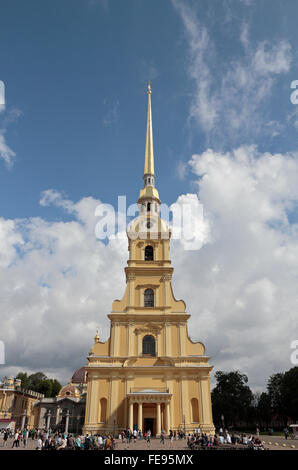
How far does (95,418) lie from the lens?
1347 inches

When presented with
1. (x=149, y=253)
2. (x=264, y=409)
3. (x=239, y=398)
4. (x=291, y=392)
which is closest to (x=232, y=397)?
(x=239, y=398)

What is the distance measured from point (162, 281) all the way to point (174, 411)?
1394 centimetres

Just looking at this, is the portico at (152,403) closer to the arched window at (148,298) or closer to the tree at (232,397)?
the arched window at (148,298)

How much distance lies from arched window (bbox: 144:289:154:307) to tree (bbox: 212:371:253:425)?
3732 centimetres

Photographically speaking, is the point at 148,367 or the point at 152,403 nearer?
the point at 152,403

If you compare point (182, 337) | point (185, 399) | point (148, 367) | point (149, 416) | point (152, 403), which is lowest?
point (149, 416)

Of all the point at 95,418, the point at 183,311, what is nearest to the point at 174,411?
the point at 95,418

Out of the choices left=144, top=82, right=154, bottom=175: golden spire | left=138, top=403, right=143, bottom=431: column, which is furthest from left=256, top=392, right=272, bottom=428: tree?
left=144, top=82, right=154, bottom=175: golden spire

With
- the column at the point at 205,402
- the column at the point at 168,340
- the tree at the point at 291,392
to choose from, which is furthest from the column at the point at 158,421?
the tree at the point at 291,392

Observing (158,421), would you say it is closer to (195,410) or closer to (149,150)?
(195,410)

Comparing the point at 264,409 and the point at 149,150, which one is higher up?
the point at 149,150

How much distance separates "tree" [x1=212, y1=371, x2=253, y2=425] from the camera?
66.1 m

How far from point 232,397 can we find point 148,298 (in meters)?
38.8

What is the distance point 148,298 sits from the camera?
40.8 metres
